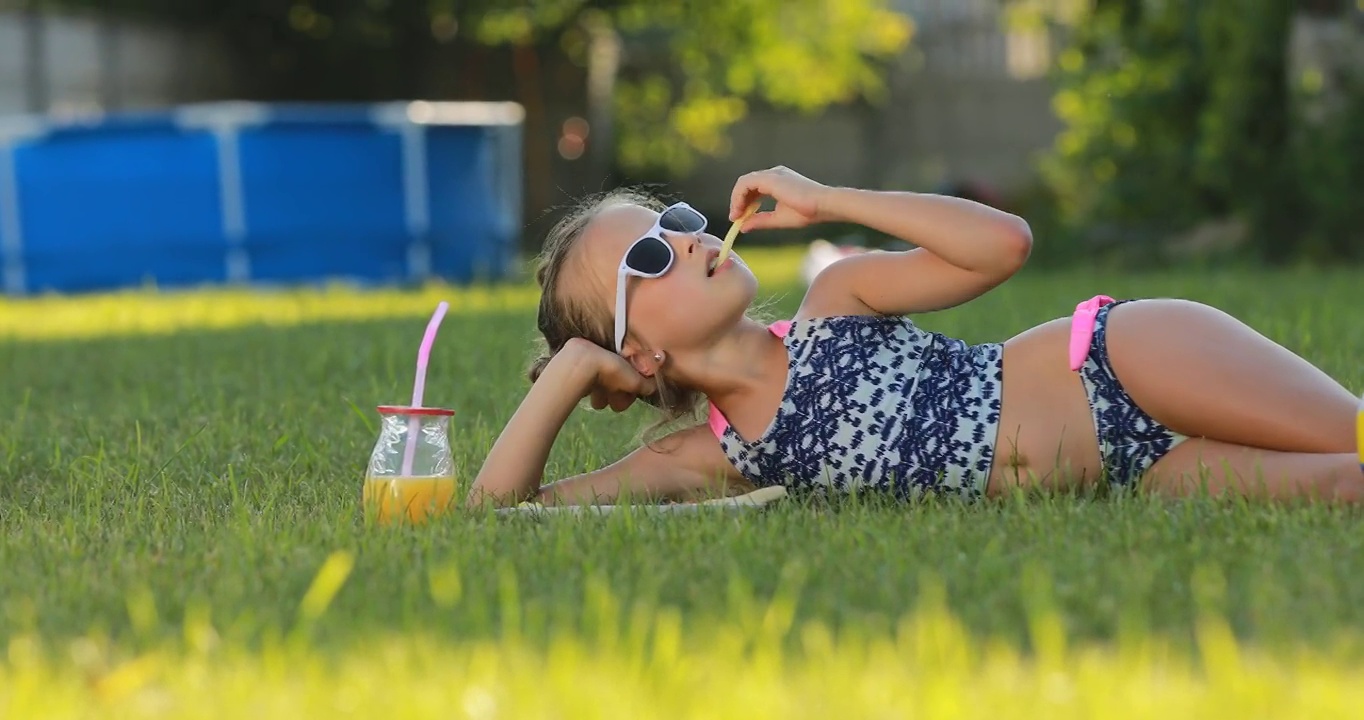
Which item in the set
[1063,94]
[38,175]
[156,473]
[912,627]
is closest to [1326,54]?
[1063,94]

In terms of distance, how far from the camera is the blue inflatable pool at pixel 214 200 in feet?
42.8

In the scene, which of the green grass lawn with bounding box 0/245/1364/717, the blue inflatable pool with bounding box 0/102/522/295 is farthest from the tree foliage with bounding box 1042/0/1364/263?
the green grass lawn with bounding box 0/245/1364/717

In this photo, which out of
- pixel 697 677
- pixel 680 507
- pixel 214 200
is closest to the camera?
pixel 697 677

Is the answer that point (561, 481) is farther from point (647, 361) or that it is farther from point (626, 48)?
point (626, 48)

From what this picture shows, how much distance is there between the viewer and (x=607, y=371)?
3566 mm

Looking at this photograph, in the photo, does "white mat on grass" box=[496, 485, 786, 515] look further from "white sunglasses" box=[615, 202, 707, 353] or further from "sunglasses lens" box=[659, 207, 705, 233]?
"sunglasses lens" box=[659, 207, 705, 233]

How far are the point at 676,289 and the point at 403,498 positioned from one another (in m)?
0.65

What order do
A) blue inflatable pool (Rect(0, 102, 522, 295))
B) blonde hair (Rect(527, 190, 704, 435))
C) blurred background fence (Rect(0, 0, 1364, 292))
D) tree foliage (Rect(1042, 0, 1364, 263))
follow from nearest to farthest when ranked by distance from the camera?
blonde hair (Rect(527, 190, 704, 435)), tree foliage (Rect(1042, 0, 1364, 263)), blurred background fence (Rect(0, 0, 1364, 292)), blue inflatable pool (Rect(0, 102, 522, 295))

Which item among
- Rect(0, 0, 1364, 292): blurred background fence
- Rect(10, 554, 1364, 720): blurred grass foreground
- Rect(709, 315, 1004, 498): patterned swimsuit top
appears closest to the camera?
Rect(10, 554, 1364, 720): blurred grass foreground

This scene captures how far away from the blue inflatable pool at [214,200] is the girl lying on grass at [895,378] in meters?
9.85

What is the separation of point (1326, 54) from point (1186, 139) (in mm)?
1101

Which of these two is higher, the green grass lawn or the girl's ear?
the girl's ear

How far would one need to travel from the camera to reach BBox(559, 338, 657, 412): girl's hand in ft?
11.7

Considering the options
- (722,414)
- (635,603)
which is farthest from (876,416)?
(635,603)
